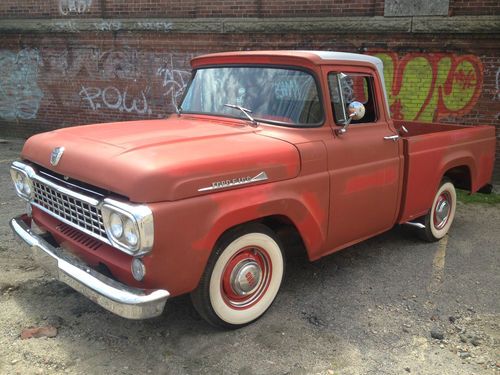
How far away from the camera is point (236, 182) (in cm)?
298

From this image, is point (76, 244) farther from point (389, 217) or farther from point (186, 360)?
point (389, 217)

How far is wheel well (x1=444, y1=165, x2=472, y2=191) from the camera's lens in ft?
17.4

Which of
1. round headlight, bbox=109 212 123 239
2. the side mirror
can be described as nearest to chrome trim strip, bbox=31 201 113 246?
round headlight, bbox=109 212 123 239

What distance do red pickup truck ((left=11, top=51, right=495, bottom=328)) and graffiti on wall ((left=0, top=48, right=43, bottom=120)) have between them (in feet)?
25.1

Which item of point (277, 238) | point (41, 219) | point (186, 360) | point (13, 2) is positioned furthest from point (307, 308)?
point (13, 2)

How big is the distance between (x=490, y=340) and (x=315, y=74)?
7.31 feet

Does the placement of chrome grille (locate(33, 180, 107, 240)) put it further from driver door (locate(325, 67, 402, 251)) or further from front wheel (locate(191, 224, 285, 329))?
driver door (locate(325, 67, 402, 251))

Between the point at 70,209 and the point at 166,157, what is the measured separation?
81 centimetres

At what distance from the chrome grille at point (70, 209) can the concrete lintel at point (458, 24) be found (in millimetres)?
6284

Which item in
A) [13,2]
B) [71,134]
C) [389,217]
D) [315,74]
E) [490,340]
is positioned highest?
[13,2]

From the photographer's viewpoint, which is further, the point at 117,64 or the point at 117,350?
the point at 117,64

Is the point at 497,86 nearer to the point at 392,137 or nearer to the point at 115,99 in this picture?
the point at 392,137

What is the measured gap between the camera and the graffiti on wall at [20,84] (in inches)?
419

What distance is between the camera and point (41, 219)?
3.57 meters
